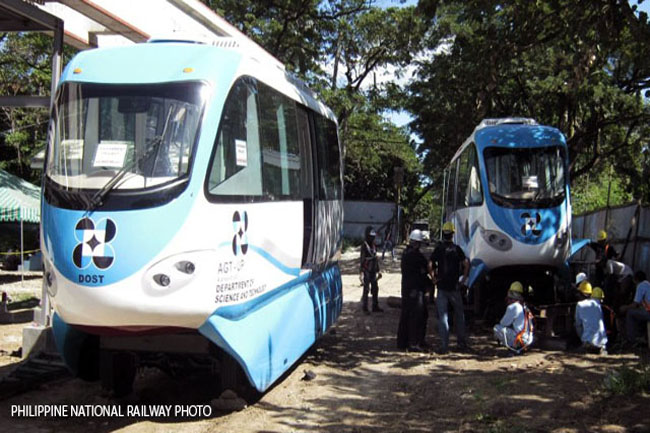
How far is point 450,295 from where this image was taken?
10031 millimetres

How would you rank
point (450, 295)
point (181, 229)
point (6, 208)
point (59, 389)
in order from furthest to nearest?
point (6, 208) < point (450, 295) < point (59, 389) < point (181, 229)

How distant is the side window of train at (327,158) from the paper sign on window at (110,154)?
4046 mm

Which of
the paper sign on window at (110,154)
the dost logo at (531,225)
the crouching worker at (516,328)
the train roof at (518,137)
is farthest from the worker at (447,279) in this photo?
the paper sign on window at (110,154)

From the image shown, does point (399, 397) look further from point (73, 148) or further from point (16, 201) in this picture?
point (16, 201)

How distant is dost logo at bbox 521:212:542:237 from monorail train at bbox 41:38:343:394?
18.5 feet

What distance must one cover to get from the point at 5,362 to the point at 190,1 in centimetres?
706

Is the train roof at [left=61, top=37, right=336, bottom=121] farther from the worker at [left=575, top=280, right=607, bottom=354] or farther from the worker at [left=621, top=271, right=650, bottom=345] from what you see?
the worker at [left=621, top=271, right=650, bottom=345]

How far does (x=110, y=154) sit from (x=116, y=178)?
0.98 feet

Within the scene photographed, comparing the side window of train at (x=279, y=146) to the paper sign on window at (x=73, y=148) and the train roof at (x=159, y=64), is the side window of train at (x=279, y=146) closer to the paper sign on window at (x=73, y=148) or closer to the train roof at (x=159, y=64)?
the train roof at (x=159, y=64)

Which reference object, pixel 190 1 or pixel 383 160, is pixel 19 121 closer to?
pixel 190 1

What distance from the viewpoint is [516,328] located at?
9609 millimetres

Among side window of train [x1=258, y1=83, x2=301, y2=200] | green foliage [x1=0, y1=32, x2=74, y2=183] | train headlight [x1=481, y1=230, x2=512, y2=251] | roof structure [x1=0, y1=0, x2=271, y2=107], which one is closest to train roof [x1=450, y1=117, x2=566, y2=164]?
train headlight [x1=481, y1=230, x2=512, y2=251]

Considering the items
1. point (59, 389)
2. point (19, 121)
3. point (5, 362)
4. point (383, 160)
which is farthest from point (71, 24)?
point (383, 160)

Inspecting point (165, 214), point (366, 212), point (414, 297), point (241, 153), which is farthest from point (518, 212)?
point (366, 212)
